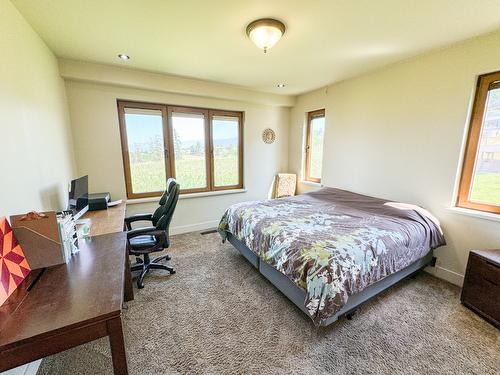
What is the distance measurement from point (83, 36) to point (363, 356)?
3631 millimetres

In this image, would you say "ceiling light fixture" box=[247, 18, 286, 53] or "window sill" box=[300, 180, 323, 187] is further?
"window sill" box=[300, 180, 323, 187]

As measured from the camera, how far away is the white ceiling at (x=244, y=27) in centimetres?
165

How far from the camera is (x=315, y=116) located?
413 centimetres

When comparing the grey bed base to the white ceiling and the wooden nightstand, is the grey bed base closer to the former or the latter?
the wooden nightstand

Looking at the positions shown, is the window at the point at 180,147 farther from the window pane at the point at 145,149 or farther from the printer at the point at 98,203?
the printer at the point at 98,203

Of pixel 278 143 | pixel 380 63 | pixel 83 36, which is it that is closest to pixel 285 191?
pixel 278 143

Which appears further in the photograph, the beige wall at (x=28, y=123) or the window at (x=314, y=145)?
the window at (x=314, y=145)

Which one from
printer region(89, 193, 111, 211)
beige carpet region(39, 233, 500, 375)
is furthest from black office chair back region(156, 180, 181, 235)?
printer region(89, 193, 111, 211)

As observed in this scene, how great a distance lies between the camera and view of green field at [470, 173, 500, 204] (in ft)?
6.96

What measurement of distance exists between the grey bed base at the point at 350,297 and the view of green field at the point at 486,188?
2.47ft

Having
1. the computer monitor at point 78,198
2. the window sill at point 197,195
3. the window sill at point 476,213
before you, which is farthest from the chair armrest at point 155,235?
the window sill at point 476,213

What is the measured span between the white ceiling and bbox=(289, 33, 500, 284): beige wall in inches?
8.7

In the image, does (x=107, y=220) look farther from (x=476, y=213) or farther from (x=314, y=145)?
(x=476, y=213)

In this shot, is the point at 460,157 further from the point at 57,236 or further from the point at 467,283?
the point at 57,236
